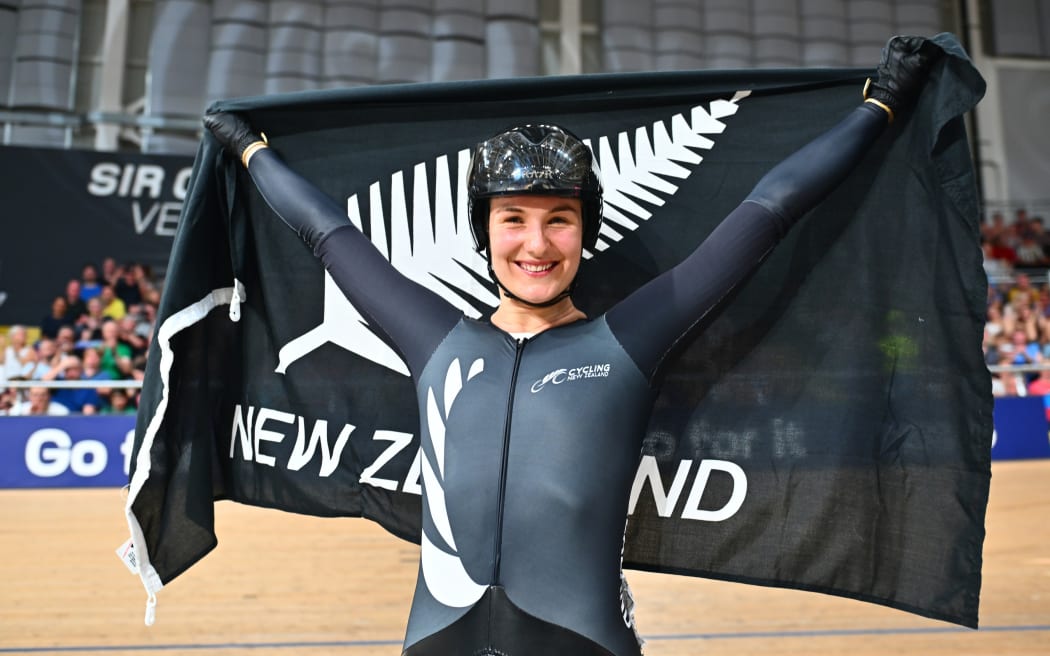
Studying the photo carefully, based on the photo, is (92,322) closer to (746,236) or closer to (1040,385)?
(746,236)

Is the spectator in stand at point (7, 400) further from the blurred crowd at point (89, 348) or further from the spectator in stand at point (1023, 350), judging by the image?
the spectator in stand at point (1023, 350)

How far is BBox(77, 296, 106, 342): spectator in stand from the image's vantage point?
851 cm

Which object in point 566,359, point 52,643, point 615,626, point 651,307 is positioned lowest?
point 52,643

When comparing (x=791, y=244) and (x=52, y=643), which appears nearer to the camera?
(x=791, y=244)

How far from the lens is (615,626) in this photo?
1.91 m

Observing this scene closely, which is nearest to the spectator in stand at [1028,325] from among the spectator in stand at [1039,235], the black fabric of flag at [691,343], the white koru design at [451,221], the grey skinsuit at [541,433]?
the spectator in stand at [1039,235]

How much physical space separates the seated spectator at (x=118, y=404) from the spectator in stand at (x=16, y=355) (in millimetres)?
1510

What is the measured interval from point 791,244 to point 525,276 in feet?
3.04

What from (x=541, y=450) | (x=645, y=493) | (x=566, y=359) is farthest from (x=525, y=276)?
(x=645, y=493)

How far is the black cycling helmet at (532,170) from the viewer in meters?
2.06

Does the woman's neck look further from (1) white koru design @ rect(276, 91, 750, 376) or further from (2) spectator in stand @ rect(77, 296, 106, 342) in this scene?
(2) spectator in stand @ rect(77, 296, 106, 342)

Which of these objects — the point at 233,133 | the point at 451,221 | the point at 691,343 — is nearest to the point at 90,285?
the point at 233,133

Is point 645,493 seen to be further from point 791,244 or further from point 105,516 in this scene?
point 105,516

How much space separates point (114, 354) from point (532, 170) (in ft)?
23.1
